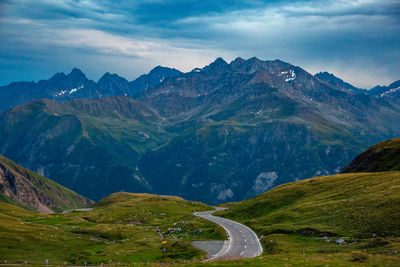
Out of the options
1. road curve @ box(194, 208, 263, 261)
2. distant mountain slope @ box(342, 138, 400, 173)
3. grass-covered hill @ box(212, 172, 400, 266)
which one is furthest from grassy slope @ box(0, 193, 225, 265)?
distant mountain slope @ box(342, 138, 400, 173)

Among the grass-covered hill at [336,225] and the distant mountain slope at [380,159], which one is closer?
the grass-covered hill at [336,225]

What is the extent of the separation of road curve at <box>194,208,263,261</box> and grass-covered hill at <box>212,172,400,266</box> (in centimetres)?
225

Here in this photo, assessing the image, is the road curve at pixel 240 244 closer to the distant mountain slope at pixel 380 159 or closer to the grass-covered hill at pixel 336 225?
the grass-covered hill at pixel 336 225

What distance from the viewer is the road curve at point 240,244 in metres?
72.1

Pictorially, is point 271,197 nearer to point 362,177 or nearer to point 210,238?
point 362,177

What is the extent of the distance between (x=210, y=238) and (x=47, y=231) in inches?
1839

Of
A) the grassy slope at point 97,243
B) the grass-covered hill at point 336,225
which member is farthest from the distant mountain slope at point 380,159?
the grassy slope at point 97,243

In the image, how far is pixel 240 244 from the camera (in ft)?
271

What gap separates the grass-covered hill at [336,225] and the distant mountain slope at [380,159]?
36.4 meters

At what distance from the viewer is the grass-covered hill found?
2109 inches

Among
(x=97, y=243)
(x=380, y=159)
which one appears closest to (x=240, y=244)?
(x=97, y=243)

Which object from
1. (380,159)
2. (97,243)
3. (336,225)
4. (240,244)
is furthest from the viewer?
(380,159)

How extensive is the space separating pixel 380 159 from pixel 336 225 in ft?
320

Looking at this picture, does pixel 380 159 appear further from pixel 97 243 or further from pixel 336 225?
pixel 97 243
